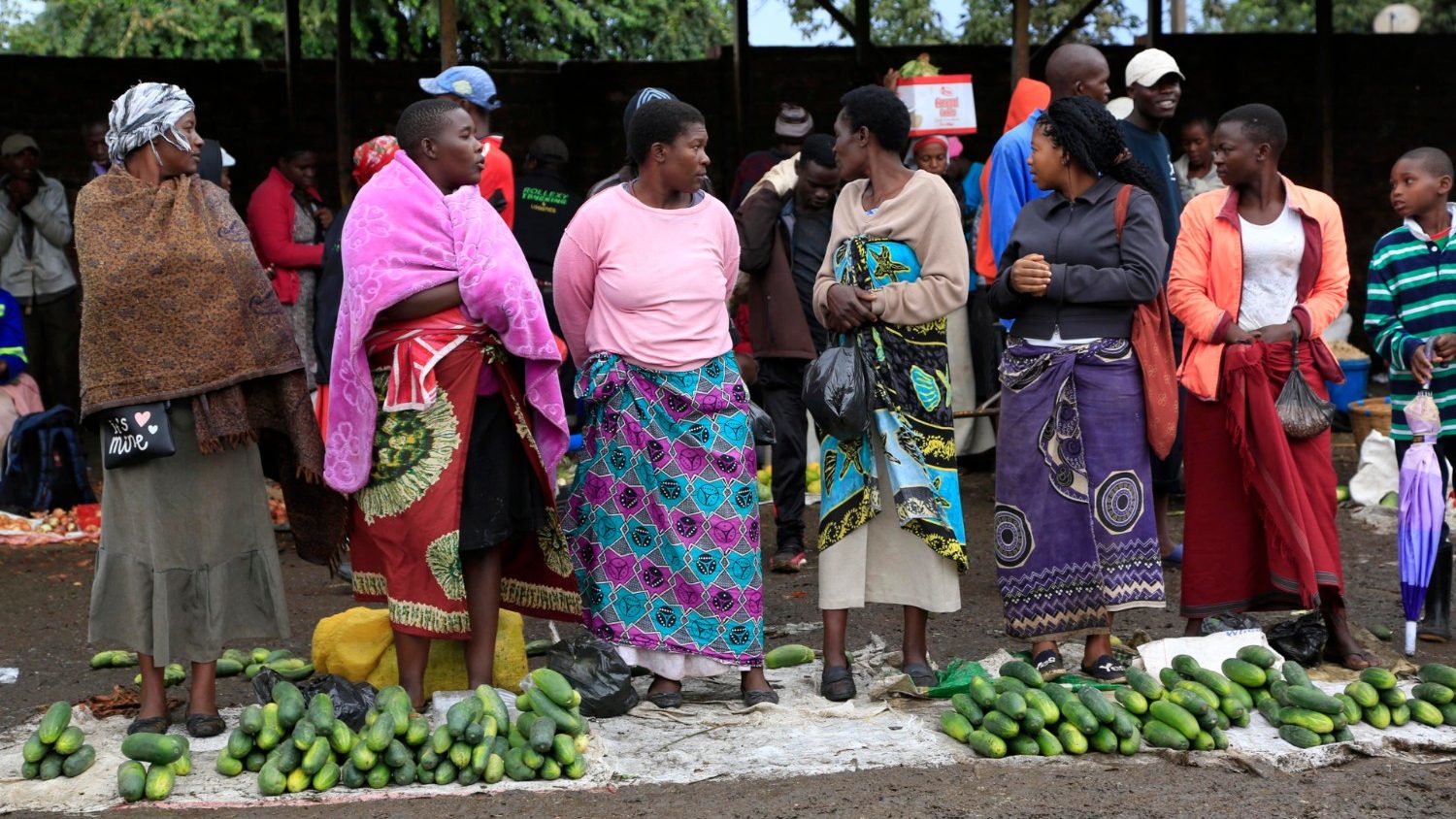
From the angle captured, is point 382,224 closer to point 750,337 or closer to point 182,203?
point 182,203

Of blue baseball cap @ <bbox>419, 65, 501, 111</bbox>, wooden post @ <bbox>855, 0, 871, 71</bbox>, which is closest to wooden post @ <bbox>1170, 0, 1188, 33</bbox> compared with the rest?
wooden post @ <bbox>855, 0, 871, 71</bbox>

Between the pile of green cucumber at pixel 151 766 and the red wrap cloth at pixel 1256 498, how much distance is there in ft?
11.8

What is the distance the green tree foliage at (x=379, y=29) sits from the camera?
1753cm

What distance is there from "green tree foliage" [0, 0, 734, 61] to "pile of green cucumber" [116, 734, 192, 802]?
1334 cm

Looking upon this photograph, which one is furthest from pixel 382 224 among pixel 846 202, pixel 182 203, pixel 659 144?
pixel 846 202

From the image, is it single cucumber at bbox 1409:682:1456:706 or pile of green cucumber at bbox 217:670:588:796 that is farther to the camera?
single cucumber at bbox 1409:682:1456:706

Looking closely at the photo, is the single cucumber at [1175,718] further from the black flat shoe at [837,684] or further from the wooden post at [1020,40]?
the wooden post at [1020,40]

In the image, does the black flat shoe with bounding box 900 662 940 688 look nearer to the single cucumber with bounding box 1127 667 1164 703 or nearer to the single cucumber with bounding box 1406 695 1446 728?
the single cucumber with bounding box 1127 667 1164 703

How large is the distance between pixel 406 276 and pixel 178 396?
2.63 feet

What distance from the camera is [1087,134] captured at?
17.7 feet

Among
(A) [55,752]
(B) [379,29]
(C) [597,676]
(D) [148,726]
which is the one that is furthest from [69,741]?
(B) [379,29]

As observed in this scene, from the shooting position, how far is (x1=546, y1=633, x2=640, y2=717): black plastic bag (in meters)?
5.12

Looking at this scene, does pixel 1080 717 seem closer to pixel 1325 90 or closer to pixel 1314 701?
pixel 1314 701

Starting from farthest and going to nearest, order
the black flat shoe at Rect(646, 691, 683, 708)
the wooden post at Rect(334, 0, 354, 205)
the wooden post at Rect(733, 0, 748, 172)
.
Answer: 1. the wooden post at Rect(733, 0, 748, 172)
2. the wooden post at Rect(334, 0, 354, 205)
3. the black flat shoe at Rect(646, 691, 683, 708)
